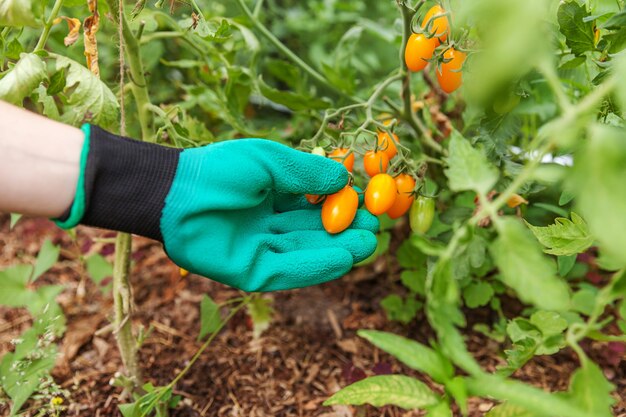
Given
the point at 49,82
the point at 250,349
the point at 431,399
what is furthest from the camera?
the point at 250,349

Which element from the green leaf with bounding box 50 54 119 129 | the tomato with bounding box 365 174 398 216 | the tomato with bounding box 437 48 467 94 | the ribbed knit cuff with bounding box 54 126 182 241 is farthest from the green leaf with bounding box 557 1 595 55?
the green leaf with bounding box 50 54 119 129

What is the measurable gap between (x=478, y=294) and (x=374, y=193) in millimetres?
603

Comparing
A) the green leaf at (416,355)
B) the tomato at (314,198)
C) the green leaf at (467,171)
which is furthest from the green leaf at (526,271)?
the tomato at (314,198)

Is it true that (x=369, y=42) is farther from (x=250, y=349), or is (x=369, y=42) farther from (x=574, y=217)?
(x=574, y=217)

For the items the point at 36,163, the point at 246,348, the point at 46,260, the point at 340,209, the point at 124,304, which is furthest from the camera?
the point at 246,348

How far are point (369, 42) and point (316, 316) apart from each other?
5.06 ft

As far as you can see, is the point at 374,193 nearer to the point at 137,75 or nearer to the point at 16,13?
the point at 137,75

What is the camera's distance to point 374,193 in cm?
128

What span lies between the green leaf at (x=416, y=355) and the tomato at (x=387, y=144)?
569 mm

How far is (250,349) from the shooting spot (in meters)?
1.82

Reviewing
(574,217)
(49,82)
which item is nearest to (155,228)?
(49,82)

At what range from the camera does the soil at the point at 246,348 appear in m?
1.62

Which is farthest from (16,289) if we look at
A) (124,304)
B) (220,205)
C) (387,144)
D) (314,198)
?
(387,144)

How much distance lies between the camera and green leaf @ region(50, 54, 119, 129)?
4.10ft
